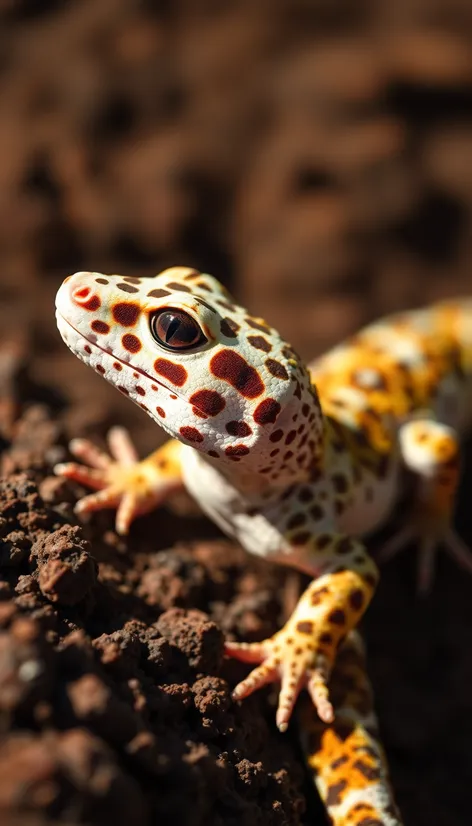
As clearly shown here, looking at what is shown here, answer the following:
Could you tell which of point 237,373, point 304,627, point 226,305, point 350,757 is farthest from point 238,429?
point 350,757

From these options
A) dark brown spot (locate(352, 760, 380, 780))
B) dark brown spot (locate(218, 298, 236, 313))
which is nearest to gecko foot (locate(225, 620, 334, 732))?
dark brown spot (locate(352, 760, 380, 780))

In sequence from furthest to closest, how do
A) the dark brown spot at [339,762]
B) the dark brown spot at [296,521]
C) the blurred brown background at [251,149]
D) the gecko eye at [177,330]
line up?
the blurred brown background at [251,149] → the dark brown spot at [296,521] → the dark brown spot at [339,762] → the gecko eye at [177,330]

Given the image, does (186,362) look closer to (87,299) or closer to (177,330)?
(177,330)

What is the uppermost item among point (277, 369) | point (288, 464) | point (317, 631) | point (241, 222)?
point (277, 369)

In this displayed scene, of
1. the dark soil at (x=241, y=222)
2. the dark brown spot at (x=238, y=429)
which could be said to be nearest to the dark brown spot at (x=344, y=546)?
the dark soil at (x=241, y=222)

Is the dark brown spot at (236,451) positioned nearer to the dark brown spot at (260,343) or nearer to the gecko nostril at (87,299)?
the dark brown spot at (260,343)

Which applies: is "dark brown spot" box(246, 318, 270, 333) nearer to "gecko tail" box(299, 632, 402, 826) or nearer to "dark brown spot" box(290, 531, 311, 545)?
"dark brown spot" box(290, 531, 311, 545)
